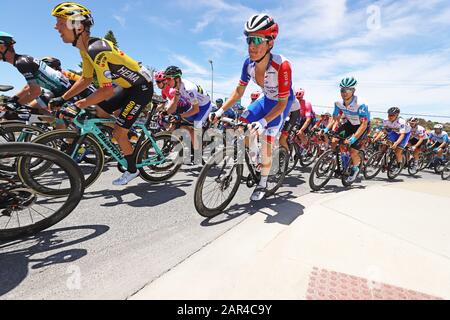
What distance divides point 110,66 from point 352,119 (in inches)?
195

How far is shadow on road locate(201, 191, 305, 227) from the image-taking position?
298 centimetres

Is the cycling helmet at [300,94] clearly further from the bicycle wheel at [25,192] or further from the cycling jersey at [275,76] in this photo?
the bicycle wheel at [25,192]

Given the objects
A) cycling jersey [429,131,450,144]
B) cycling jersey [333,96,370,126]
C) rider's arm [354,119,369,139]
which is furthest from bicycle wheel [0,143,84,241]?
cycling jersey [429,131,450,144]

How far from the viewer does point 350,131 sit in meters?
5.52

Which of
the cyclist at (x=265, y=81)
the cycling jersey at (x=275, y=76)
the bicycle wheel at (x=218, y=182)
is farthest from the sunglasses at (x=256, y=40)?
the bicycle wheel at (x=218, y=182)

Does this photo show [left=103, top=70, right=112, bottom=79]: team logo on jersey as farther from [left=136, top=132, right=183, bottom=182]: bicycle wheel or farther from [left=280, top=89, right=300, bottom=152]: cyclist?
[left=280, top=89, right=300, bottom=152]: cyclist

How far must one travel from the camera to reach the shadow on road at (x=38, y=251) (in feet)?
5.81

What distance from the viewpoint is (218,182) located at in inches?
126

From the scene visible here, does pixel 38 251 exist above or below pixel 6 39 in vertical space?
below

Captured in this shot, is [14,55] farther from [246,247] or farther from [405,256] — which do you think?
[405,256]

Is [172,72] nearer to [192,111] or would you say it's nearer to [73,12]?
[192,111]

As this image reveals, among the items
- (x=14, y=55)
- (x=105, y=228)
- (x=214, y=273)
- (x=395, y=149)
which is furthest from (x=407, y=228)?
(x=14, y=55)

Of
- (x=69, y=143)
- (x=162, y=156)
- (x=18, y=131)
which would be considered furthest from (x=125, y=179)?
(x=18, y=131)

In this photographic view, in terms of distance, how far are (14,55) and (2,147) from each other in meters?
3.48
